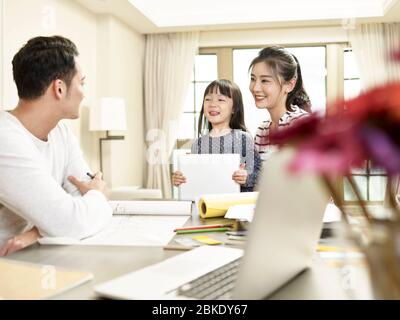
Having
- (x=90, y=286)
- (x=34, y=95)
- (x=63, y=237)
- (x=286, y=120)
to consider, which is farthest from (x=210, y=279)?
(x=286, y=120)

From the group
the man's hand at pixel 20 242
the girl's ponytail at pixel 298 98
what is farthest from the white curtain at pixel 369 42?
the man's hand at pixel 20 242

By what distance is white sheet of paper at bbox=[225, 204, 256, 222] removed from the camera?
3.87 feet

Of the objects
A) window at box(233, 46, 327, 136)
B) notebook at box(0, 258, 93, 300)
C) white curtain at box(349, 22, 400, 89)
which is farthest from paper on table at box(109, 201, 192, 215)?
white curtain at box(349, 22, 400, 89)

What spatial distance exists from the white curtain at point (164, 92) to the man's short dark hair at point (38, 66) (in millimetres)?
3749

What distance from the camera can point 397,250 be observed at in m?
0.31

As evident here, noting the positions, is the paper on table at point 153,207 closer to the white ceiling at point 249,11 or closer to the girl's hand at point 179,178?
the girl's hand at point 179,178

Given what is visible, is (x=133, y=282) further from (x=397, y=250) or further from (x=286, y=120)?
(x=286, y=120)

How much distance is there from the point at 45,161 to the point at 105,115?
2.60 m

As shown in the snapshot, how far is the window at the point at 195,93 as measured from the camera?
5406mm

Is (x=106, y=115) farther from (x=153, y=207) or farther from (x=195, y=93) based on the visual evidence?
(x=153, y=207)

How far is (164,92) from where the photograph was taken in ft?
17.5

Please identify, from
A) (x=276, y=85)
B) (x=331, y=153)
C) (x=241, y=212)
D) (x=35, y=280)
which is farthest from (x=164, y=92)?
(x=331, y=153)

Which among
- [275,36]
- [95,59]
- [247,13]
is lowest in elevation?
[95,59]

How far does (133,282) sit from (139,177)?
475 cm
